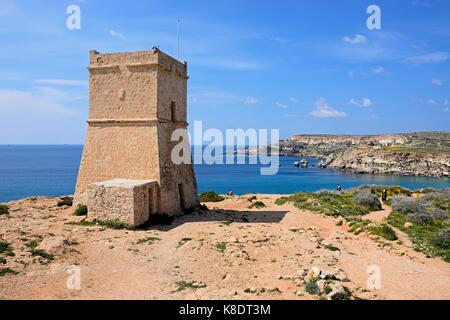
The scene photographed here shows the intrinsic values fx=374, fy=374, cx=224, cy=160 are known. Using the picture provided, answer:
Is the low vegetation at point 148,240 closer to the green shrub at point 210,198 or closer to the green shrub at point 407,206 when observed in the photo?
the green shrub at point 210,198

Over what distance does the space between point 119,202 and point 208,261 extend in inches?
228

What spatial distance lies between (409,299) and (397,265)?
3.21 meters

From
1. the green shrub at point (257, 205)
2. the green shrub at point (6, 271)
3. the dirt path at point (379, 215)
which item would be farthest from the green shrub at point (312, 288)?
the green shrub at point (257, 205)

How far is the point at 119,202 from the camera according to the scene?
1590 centimetres

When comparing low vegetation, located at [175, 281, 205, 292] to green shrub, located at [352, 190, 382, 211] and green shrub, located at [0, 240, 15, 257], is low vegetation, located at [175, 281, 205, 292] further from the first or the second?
green shrub, located at [352, 190, 382, 211]

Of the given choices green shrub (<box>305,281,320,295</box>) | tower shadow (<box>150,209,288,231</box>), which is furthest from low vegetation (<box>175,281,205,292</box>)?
tower shadow (<box>150,209,288,231</box>)

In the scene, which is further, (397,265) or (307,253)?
(307,253)

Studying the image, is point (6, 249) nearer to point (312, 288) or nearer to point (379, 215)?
point (312, 288)

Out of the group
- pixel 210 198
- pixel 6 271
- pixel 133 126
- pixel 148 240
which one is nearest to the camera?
pixel 6 271

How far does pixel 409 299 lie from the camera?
9078 mm

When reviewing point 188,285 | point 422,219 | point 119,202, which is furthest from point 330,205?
point 188,285

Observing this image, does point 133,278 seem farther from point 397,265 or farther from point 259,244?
point 397,265

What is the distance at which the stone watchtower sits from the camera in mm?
18094
